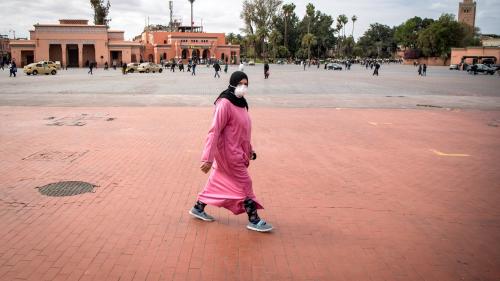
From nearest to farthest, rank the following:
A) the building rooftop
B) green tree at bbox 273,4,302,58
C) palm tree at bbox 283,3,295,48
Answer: the building rooftop < palm tree at bbox 283,3,295,48 < green tree at bbox 273,4,302,58

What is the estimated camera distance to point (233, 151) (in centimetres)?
475

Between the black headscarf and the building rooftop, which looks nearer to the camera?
the black headscarf

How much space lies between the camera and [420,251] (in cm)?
445

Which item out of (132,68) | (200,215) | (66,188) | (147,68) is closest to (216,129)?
(200,215)

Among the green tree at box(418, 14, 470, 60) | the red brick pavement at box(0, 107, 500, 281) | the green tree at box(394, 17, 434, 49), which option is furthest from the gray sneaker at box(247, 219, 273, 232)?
the green tree at box(394, 17, 434, 49)

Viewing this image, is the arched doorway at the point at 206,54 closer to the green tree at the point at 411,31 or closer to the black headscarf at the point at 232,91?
the green tree at the point at 411,31

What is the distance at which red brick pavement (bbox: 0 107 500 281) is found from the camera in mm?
4098

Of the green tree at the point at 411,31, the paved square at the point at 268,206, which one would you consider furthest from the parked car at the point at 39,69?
the green tree at the point at 411,31

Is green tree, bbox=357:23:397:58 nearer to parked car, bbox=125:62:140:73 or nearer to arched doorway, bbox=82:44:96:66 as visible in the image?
arched doorway, bbox=82:44:96:66

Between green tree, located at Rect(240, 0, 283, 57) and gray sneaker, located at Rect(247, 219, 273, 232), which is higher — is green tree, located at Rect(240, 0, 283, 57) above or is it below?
above

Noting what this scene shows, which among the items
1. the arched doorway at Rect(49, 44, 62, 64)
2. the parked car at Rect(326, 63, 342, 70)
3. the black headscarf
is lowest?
the black headscarf

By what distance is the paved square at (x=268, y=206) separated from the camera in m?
4.11

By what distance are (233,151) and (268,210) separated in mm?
1236

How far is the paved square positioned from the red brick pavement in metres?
0.02
